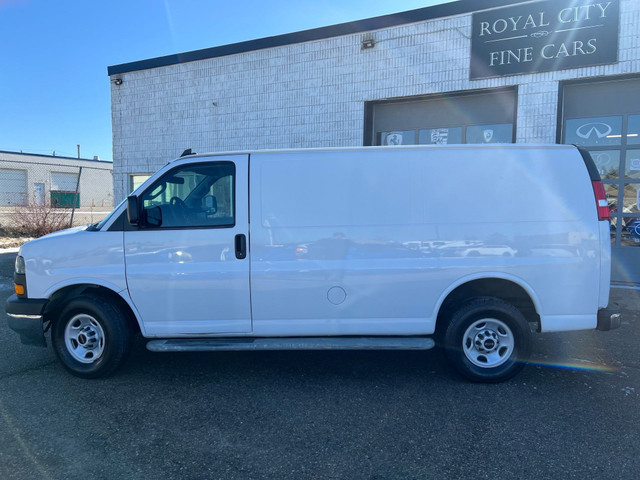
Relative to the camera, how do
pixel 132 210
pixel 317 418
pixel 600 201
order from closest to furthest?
pixel 317 418
pixel 132 210
pixel 600 201

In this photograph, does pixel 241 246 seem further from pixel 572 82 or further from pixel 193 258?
pixel 572 82

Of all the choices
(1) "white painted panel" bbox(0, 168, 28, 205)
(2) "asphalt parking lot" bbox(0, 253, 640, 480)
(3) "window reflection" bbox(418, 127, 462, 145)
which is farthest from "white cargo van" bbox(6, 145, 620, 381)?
(1) "white painted panel" bbox(0, 168, 28, 205)

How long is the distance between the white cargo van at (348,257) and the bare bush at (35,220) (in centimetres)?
1358

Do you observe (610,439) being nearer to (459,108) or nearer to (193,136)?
(459,108)

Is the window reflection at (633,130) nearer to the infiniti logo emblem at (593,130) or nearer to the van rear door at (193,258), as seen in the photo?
the infiniti logo emblem at (593,130)

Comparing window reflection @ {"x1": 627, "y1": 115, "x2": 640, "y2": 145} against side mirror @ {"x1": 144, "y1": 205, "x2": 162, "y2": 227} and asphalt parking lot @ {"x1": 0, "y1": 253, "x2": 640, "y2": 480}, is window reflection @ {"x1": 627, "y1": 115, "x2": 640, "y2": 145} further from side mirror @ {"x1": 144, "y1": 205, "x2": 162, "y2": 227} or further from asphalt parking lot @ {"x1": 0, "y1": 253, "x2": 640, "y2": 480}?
side mirror @ {"x1": 144, "y1": 205, "x2": 162, "y2": 227}

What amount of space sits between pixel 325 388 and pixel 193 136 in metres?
9.42

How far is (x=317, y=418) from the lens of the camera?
11.6 feet

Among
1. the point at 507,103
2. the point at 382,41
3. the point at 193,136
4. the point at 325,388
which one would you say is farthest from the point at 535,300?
the point at 193,136

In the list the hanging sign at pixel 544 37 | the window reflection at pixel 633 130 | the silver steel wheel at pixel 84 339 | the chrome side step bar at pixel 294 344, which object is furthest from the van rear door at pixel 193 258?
the window reflection at pixel 633 130

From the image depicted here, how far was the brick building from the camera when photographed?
324 inches

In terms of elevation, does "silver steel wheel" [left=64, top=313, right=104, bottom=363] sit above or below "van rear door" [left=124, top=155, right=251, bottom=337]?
below

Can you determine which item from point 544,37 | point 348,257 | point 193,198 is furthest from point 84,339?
point 544,37

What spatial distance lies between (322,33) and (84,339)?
27.8ft
